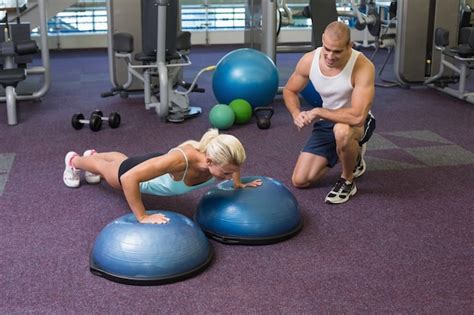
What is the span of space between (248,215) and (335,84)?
877mm

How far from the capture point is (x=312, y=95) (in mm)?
5082

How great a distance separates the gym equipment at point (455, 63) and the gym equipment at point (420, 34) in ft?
0.65

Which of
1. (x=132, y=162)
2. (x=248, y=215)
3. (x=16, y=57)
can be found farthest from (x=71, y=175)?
(x=16, y=57)

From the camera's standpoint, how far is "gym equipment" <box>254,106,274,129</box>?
466 cm

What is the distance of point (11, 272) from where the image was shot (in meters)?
2.46

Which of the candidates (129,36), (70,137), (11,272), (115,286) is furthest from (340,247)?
(129,36)

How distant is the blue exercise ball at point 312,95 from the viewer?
502cm

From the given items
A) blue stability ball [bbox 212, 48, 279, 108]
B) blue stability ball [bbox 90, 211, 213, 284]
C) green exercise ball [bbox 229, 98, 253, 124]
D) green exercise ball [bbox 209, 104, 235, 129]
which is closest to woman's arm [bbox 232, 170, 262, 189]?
blue stability ball [bbox 90, 211, 213, 284]

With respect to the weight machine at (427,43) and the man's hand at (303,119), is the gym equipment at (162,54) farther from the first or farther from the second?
the weight machine at (427,43)

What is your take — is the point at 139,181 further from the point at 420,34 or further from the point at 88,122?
the point at 420,34

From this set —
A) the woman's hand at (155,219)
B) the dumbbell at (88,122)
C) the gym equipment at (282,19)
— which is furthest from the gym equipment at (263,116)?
the woman's hand at (155,219)

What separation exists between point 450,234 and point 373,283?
64 cm

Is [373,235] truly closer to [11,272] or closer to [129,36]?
[11,272]

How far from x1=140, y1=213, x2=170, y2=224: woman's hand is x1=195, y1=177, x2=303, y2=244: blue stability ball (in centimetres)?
32
